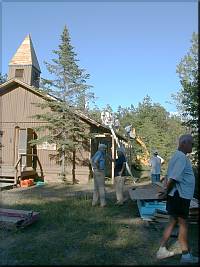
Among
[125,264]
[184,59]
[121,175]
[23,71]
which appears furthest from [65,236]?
[184,59]

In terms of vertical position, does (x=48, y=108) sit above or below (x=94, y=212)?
above

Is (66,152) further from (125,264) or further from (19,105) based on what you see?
(125,264)

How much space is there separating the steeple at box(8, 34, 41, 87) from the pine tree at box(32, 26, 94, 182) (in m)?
6.50

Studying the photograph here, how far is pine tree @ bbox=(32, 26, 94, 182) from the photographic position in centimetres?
2053

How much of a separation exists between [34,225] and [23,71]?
68.3 ft

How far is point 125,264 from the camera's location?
5.80 meters

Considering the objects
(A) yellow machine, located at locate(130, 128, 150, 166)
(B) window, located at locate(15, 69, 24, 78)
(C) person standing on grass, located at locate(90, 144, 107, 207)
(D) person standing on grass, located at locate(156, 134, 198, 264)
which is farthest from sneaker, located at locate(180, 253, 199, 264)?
(A) yellow machine, located at locate(130, 128, 150, 166)

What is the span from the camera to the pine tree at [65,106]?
20.5 m

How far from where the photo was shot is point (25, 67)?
28000 millimetres

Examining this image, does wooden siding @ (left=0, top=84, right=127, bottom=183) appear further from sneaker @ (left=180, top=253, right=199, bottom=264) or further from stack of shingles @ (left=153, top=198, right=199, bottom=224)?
sneaker @ (left=180, top=253, right=199, bottom=264)

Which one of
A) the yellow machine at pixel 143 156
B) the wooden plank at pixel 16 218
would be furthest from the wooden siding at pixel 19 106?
the yellow machine at pixel 143 156

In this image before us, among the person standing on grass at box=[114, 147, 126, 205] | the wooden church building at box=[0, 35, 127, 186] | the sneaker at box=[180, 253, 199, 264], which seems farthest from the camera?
the wooden church building at box=[0, 35, 127, 186]

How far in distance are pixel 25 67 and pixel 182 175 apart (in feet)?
77.6

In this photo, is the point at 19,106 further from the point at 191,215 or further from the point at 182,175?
the point at 182,175
